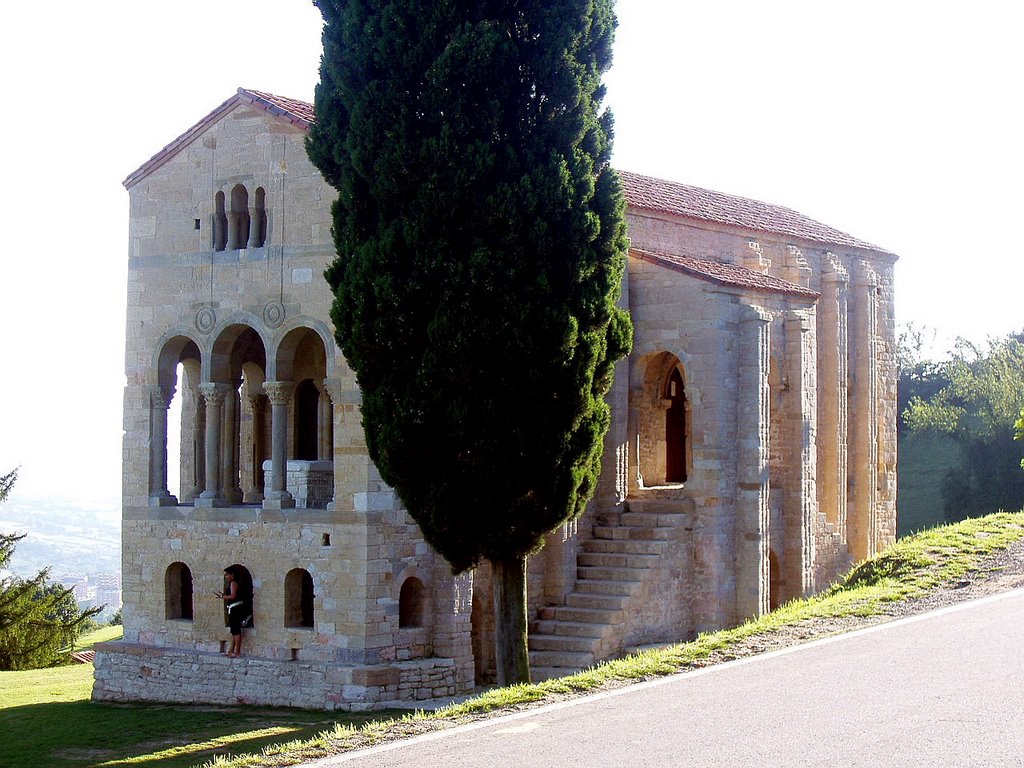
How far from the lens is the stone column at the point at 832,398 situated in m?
28.8

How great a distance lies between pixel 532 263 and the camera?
17.9 metres

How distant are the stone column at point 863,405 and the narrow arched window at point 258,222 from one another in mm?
14578

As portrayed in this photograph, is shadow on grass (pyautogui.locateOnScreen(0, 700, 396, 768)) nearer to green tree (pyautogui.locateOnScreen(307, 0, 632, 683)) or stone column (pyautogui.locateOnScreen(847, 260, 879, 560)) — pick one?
green tree (pyautogui.locateOnScreen(307, 0, 632, 683))

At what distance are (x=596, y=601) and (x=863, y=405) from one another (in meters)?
11.0

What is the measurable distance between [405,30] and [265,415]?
32.2 feet

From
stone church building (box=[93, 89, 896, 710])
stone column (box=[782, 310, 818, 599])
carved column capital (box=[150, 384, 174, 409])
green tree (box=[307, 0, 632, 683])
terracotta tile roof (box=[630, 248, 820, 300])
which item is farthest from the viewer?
stone column (box=[782, 310, 818, 599])

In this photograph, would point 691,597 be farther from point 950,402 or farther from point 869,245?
point 950,402

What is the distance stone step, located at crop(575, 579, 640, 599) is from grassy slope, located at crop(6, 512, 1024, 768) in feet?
8.93

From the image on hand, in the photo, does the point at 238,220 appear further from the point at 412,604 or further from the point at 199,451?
the point at 412,604

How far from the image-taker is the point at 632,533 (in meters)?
23.5

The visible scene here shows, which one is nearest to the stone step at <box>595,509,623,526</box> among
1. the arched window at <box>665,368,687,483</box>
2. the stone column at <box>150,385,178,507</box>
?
the arched window at <box>665,368,687,483</box>

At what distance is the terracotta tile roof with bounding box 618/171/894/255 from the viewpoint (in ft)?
87.6

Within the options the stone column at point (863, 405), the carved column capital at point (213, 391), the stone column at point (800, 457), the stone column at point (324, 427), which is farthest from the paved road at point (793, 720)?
the stone column at point (863, 405)

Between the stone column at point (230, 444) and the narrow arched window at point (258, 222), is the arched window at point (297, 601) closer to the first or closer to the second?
the stone column at point (230, 444)
